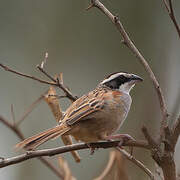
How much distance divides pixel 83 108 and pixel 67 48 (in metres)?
7.86

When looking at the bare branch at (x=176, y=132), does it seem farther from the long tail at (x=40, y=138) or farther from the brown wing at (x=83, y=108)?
the brown wing at (x=83, y=108)

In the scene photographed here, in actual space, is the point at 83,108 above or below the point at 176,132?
below

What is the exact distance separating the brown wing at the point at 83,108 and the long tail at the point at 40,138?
9cm

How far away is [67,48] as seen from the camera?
1250 cm

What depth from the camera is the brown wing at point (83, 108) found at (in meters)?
4.62

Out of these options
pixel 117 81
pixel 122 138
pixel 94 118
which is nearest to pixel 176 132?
pixel 122 138

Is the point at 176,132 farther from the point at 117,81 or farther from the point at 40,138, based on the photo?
the point at 117,81

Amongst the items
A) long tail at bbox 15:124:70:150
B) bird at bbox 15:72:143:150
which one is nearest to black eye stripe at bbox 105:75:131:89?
bird at bbox 15:72:143:150

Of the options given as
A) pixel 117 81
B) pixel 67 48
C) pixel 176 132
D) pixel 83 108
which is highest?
pixel 176 132

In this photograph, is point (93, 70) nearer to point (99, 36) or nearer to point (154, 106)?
point (99, 36)

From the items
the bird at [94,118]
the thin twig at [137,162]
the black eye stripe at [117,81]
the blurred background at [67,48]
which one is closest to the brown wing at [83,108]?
the bird at [94,118]

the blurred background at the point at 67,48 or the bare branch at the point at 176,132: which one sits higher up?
the bare branch at the point at 176,132

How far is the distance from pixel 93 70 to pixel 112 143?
28.3 feet

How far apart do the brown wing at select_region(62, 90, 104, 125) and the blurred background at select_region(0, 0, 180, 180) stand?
15.6 feet
